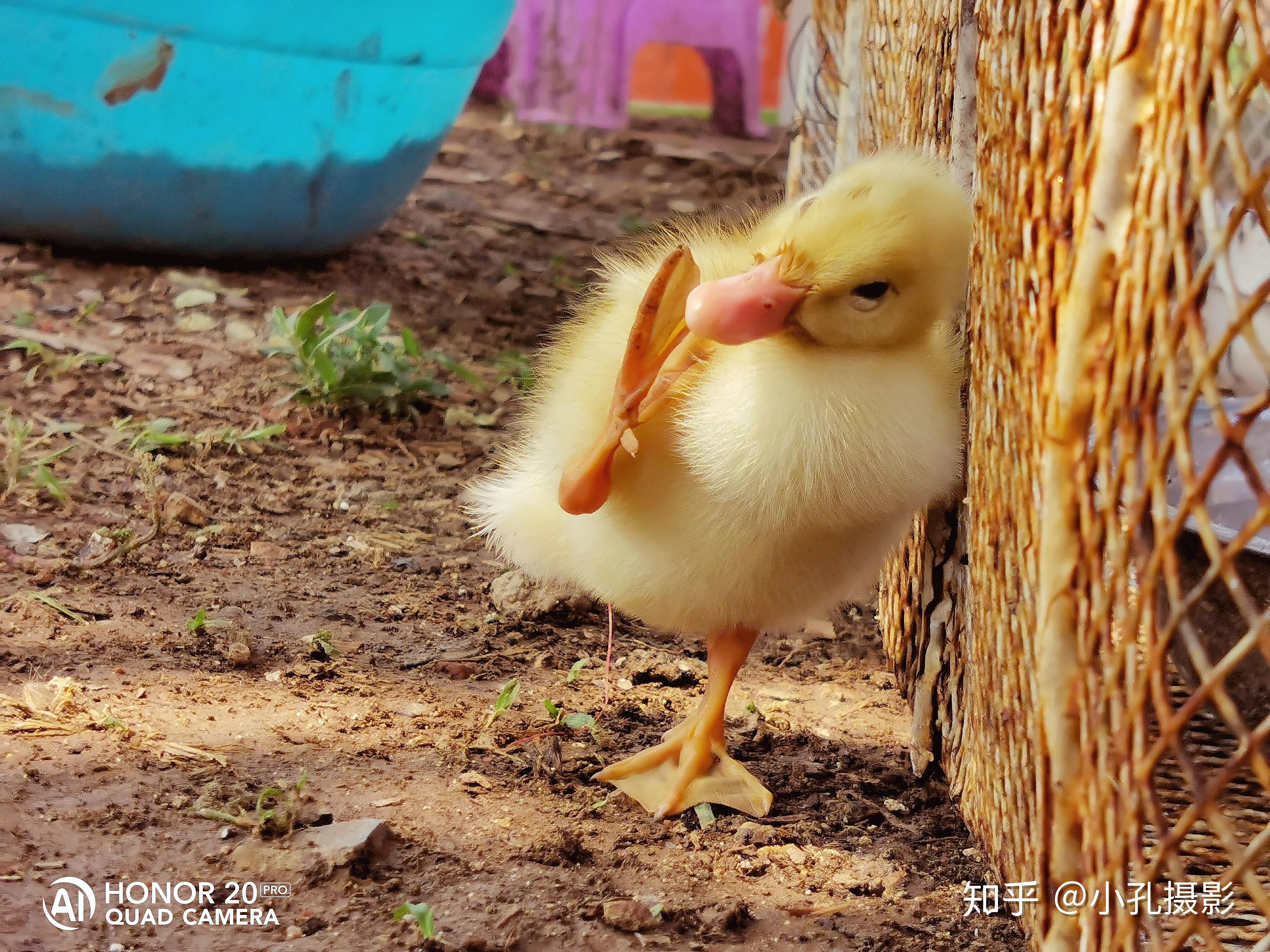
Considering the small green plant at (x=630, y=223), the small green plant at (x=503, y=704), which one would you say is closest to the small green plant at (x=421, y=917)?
the small green plant at (x=503, y=704)

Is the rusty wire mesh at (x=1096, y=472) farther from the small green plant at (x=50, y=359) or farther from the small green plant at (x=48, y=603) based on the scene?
the small green plant at (x=50, y=359)

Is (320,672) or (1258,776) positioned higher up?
(1258,776)

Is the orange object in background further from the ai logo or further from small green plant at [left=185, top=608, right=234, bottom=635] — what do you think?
the ai logo

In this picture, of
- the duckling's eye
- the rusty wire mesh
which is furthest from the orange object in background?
the duckling's eye

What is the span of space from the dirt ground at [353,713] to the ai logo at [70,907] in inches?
0.5

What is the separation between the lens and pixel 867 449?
163cm

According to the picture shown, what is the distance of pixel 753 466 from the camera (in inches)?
64.9

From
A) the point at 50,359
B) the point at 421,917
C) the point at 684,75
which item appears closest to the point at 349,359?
the point at 50,359

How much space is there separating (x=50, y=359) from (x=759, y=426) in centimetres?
237

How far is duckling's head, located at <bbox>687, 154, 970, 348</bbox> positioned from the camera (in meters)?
1.60

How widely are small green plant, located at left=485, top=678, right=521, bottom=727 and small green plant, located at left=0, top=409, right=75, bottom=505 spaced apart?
1.15 m

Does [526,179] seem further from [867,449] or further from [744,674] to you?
[867,449]

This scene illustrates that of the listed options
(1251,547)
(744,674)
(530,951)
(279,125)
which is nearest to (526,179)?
(279,125)

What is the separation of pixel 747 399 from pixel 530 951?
759 millimetres
